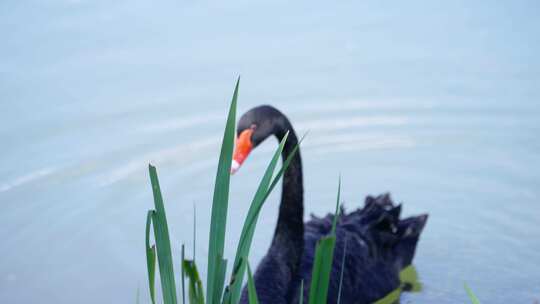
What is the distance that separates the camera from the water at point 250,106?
13.3 ft

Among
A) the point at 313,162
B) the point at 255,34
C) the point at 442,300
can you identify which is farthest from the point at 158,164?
the point at 442,300

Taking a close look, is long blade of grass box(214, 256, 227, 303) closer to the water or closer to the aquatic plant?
the aquatic plant

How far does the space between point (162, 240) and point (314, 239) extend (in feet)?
6.87

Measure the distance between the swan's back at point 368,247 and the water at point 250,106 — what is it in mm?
164

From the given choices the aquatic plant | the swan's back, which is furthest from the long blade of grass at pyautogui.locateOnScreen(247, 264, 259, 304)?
the swan's back

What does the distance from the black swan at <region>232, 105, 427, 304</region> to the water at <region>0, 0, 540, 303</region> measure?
195mm

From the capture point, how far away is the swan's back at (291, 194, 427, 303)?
3578mm

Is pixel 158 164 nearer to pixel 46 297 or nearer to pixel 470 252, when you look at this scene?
pixel 46 297

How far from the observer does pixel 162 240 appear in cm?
177

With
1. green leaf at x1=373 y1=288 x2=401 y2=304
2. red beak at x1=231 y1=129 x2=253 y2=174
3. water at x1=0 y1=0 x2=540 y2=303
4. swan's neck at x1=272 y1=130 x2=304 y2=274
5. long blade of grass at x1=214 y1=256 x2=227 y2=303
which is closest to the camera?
long blade of grass at x1=214 y1=256 x2=227 y2=303

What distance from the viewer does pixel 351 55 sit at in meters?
5.37

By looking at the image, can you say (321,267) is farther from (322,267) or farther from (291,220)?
(291,220)

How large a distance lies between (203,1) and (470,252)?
9.17ft

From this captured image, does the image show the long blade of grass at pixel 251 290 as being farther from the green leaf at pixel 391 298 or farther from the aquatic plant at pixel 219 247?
the green leaf at pixel 391 298
